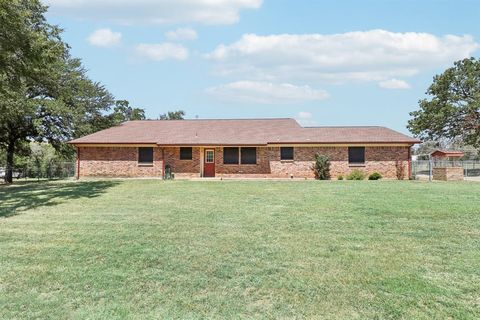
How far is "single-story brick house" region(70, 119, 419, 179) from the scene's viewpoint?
85.8 feet

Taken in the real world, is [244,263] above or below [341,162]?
below

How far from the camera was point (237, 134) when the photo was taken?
93.7 feet

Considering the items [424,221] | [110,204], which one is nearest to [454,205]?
[424,221]

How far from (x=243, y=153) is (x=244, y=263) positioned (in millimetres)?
21139

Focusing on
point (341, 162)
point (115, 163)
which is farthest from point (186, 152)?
point (341, 162)

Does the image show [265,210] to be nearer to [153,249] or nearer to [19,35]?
[153,249]

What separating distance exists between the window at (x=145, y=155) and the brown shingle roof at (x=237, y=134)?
2.28ft

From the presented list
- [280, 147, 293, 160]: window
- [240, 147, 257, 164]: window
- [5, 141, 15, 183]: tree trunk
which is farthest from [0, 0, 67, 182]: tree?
[280, 147, 293, 160]: window

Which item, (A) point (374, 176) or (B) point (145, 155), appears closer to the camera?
(A) point (374, 176)

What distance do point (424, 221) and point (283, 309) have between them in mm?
5937

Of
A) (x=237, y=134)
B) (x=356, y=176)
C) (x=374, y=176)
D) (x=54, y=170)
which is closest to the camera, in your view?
(x=356, y=176)

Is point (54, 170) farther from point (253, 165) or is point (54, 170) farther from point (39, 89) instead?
point (253, 165)

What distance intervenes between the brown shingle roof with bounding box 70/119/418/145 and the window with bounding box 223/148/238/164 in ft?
2.25

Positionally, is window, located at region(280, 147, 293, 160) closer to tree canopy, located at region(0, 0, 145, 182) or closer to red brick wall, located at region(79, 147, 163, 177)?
red brick wall, located at region(79, 147, 163, 177)
